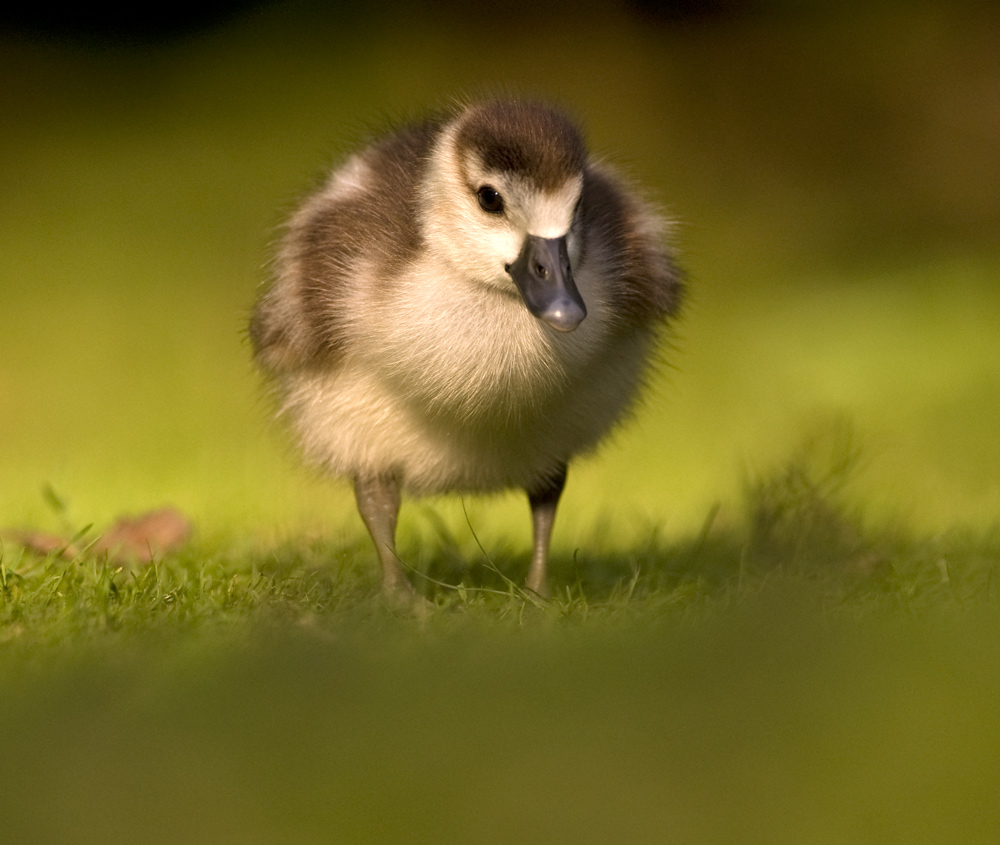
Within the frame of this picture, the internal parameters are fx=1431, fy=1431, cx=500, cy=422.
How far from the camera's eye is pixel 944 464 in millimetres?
5359

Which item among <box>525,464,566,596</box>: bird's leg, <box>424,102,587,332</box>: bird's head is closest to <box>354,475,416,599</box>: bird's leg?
<box>525,464,566,596</box>: bird's leg

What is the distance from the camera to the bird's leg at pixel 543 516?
344 centimetres

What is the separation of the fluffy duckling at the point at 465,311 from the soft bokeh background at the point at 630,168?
1525mm

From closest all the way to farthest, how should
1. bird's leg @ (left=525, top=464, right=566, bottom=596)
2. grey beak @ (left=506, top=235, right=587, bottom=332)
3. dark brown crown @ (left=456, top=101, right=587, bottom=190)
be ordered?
grey beak @ (left=506, top=235, right=587, bottom=332), dark brown crown @ (left=456, top=101, right=587, bottom=190), bird's leg @ (left=525, top=464, right=566, bottom=596)

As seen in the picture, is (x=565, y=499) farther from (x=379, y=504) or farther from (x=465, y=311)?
(x=465, y=311)

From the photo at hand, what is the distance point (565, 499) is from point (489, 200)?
8.23 ft

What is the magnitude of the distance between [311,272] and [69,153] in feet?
23.7

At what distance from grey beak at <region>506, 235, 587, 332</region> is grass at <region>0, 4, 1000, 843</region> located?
0.59 meters

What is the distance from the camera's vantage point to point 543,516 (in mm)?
3555

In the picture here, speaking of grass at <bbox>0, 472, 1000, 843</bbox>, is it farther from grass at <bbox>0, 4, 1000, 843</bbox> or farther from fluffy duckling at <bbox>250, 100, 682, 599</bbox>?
fluffy duckling at <bbox>250, 100, 682, 599</bbox>

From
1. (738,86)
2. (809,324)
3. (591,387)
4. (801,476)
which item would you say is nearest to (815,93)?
(738,86)

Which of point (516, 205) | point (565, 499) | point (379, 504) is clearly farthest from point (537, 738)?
point (565, 499)

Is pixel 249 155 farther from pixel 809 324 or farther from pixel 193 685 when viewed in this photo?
pixel 193 685

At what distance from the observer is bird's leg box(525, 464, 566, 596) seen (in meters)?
3.44
